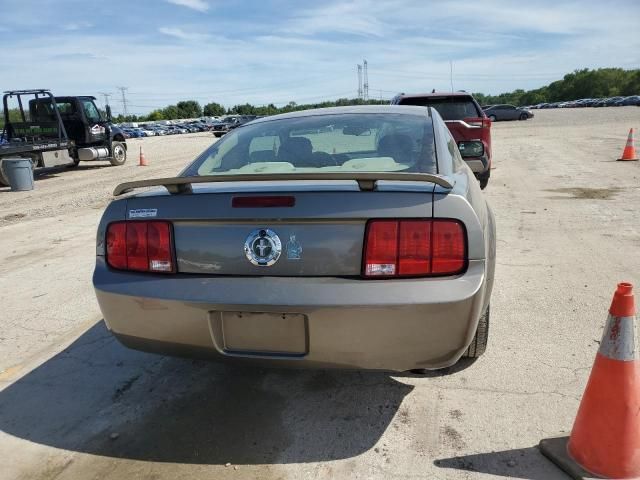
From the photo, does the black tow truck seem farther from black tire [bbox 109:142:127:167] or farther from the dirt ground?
the dirt ground

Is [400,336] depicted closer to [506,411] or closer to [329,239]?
[329,239]

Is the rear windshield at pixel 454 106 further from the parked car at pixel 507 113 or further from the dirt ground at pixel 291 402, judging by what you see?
the parked car at pixel 507 113

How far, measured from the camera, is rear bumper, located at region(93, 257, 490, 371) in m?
2.18

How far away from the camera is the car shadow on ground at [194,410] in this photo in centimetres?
252

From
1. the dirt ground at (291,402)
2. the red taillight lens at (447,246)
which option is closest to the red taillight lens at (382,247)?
the red taillight lens at (447,246)

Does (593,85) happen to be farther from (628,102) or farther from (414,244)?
(414,244)

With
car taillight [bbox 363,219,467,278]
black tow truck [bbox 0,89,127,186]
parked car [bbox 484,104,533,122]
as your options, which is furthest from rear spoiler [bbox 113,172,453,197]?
parked car [bbox 484,104,533,122]

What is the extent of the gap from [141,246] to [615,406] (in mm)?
2212

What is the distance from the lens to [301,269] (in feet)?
7.48

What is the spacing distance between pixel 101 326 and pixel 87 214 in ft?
17.8

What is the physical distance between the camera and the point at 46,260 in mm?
5984

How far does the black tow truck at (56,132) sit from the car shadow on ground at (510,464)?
13.4 meters

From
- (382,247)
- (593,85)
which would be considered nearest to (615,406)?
(382,247)

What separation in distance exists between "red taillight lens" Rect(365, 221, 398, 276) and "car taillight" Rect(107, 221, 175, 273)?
0.94 m
